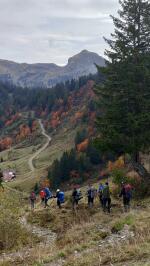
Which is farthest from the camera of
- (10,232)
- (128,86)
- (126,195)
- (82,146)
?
(82,146)

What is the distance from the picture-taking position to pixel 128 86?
32.0 meters

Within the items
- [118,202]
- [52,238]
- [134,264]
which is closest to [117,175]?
[118,202]

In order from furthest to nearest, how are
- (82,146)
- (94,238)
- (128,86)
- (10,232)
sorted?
(82,146) → (128,86) → (10,232) → (94,238)

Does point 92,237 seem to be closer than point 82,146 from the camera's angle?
Yes

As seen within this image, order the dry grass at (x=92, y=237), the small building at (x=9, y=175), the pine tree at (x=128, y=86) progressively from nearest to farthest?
the dry grass at (x=92, y=237), the pine tree at (x=128, y=86), the small building at (x=9, y=175)

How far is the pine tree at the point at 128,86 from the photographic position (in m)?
31.3

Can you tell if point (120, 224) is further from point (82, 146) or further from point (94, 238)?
point (82, 146)

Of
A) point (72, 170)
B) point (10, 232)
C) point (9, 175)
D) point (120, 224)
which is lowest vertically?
point (9, 175)

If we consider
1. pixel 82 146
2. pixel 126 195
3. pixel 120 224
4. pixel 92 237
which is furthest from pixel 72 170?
pixel 92 237

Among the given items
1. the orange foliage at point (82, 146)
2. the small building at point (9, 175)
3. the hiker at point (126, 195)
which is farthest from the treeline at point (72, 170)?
the hiker at point (126, 195)

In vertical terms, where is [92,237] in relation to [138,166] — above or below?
below

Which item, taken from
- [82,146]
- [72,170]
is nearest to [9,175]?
[82,146]

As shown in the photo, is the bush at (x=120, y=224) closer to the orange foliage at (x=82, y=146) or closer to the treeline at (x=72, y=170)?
the treeline at (x=72, y=170)

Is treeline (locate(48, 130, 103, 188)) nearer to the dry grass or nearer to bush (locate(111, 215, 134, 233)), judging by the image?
the dry grass
